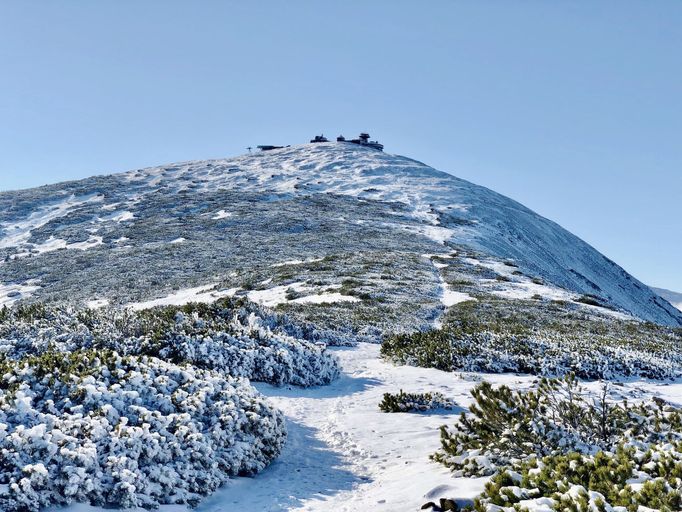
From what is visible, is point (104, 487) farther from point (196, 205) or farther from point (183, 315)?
point (196, 205)

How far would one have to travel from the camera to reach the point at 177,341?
14078 millimetres

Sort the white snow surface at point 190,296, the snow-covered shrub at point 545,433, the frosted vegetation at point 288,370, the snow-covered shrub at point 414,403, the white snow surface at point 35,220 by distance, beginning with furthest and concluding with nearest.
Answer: the white snow surface at point 35,220
the white snow surface at point 190,296
the snow-covered shrub at point 414,403
the snow-covered shrub at point 545,433
the frosted vegetation at point 288,370

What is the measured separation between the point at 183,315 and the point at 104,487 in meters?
9.52

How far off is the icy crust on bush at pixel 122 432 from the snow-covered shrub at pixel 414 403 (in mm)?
3238

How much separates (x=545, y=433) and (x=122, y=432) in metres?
5.98

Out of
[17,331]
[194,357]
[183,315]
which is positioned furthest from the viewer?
[183,315]

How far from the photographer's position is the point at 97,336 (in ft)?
46.0

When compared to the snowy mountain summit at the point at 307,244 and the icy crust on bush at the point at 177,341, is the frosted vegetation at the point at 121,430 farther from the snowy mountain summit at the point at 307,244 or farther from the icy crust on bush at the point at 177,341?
the snowy mountain summit at the point at 307,244

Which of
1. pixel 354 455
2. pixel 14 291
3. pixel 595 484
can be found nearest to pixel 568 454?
pixel 595 484

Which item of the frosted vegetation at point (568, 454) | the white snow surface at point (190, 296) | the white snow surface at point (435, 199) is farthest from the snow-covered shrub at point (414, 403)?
the white snow surface at point (435, 199)

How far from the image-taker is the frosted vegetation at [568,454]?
4.93 metres

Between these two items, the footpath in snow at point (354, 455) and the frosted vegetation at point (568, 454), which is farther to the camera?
the footpath in snow at point (354, 455)

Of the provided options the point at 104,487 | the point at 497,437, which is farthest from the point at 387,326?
the point at 104,487

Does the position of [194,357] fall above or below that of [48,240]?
below
